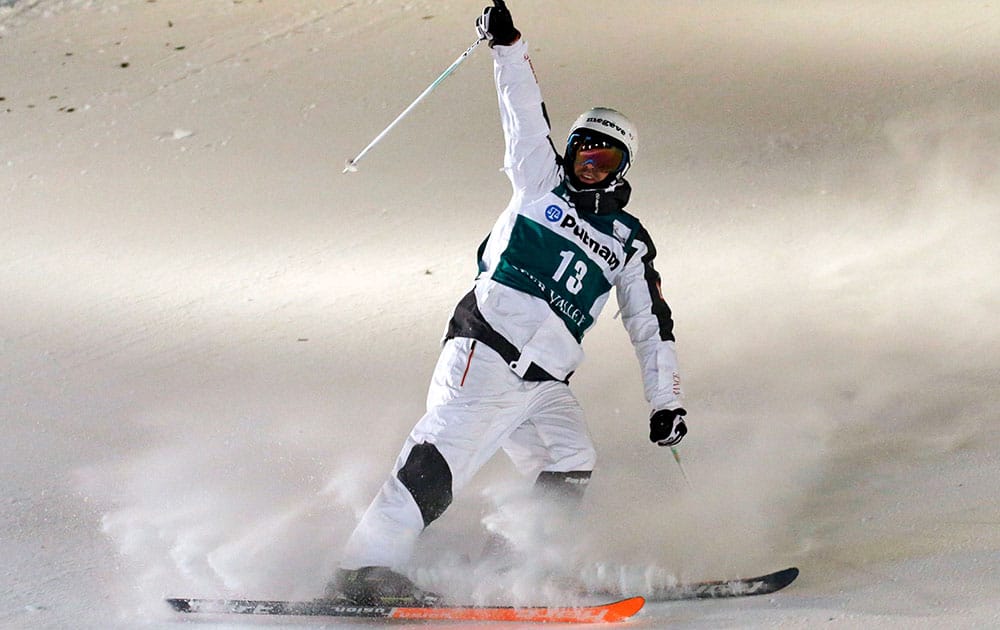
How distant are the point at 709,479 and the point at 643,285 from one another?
4.08ft

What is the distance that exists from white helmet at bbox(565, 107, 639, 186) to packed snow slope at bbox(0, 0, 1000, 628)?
121 centimetres

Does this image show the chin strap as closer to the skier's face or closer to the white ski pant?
the skier's face

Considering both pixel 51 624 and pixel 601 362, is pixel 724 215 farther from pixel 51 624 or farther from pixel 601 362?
pixel 51 624

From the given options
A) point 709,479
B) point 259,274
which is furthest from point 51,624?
point 259,274

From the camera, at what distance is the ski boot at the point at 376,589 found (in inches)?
145

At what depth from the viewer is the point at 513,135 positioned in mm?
4074

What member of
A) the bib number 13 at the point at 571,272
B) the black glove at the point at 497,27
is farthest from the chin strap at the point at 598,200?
the black glove at the point at 497,27

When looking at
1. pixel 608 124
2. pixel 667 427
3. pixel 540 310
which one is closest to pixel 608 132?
pixel 608 124

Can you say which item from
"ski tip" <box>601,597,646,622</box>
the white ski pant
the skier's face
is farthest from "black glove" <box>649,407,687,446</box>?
the skier's face

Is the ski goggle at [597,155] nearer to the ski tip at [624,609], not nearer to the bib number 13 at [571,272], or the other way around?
the bib number 13 at [571,272]

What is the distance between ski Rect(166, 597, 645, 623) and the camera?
3645mm

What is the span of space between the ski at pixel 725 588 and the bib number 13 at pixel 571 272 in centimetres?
101

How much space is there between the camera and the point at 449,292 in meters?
6.95

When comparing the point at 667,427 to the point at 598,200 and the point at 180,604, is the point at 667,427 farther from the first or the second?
the point at 180,604
